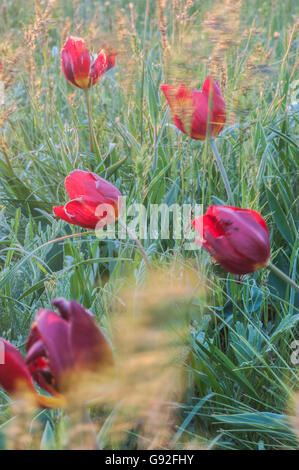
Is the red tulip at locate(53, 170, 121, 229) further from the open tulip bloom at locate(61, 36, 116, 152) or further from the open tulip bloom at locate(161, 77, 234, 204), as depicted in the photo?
the open tulip bloom at locate(61, 36, 116, 152)

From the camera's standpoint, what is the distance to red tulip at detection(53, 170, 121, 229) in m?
0.74

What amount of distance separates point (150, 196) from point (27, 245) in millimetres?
237

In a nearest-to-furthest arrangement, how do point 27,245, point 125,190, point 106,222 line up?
point 106,222 < point 27,245 < point 125,190

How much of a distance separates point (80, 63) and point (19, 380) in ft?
2.66

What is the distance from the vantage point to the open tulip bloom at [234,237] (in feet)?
1.99

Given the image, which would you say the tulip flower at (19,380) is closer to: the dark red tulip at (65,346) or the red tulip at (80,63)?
the dark red tulip at (65,346)

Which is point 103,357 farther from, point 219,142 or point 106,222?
point 219,142

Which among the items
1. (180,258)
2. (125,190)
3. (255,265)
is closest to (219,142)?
(125,190)

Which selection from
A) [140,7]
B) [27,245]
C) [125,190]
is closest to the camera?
[27,245]

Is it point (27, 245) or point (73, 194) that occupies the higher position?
point (73, 194)

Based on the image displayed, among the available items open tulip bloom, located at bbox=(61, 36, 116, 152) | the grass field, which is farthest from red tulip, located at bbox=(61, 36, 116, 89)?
the grass field

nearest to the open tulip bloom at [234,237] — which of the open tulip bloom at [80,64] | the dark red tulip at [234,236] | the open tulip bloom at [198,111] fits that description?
the dark red tulip at [234,236]

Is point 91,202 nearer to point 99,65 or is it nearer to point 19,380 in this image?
point 19,380
